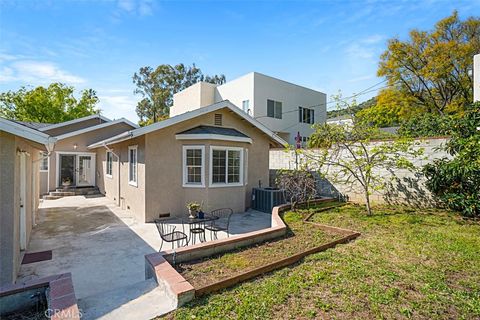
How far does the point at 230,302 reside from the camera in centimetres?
378

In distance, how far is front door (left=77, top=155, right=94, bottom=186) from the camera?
17547mm

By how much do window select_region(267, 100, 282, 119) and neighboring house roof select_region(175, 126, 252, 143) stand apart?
1312cm

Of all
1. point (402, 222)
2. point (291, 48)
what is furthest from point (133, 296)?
point (291, 48)

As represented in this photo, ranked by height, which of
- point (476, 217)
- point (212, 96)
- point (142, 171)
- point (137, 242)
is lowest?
point (137, 242)

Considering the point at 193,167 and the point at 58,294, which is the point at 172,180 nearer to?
the point at 193,167

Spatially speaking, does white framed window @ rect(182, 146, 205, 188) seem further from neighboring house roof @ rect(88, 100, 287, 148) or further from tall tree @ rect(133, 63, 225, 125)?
tall tree @ rect(133, 63, 225, 125)

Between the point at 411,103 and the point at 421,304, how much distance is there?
27.5 m

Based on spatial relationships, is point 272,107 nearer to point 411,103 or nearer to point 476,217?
point 411,103

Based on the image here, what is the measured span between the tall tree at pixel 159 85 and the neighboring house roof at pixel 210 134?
3465 centimetres

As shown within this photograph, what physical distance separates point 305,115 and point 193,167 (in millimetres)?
19129

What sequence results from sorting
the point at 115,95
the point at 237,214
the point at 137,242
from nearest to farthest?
1. the point at 137,242
2. the point at 237,214
3. the point at 115,95

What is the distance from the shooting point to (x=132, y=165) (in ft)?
37.3

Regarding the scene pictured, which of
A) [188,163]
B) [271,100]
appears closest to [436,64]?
[271,100]
